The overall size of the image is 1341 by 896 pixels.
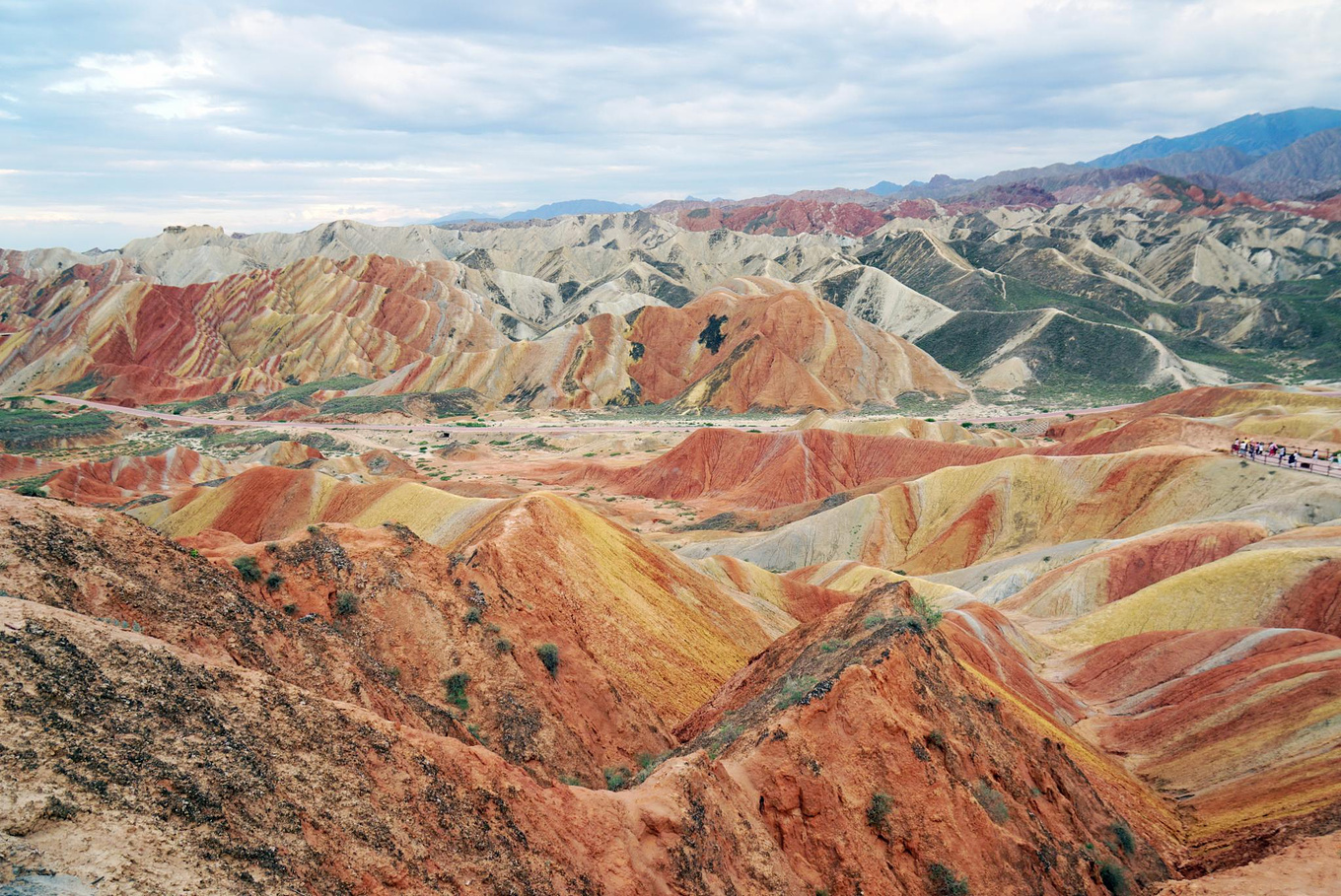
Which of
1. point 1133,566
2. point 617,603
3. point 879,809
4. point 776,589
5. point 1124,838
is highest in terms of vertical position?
point 617,603

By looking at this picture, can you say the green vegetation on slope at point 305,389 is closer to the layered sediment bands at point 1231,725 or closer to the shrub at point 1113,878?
the layered sediment bands at point 1231,725

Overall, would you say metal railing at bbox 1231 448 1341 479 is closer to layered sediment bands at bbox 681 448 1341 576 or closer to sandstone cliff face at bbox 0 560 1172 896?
layered sediment bands at bbox 681 448 1341 576

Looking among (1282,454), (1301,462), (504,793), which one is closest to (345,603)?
(504,793)

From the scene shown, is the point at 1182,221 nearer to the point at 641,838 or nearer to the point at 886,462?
the point at 886,462

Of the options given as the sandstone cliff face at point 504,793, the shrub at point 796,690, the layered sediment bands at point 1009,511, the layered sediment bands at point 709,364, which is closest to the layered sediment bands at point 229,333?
the layered sediment bands at point 709,364

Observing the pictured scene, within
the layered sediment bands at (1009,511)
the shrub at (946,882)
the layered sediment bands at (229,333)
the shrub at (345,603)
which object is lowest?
the layered sediment bands at (1009,511)

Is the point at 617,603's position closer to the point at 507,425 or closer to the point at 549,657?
the point at 549,657

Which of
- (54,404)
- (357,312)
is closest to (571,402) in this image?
(357,312)
